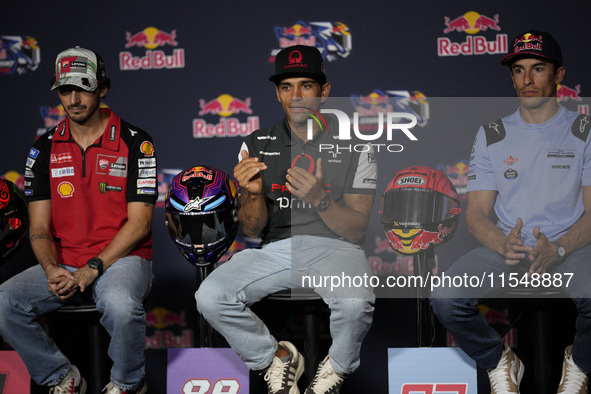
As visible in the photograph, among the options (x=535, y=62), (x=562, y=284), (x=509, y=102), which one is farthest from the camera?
(x=509, y=102)

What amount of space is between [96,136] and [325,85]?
36.6 inches

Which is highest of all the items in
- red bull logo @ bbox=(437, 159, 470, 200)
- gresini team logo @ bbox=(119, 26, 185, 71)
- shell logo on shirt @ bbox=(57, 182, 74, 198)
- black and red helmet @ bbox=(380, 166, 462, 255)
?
gresini team logo @ bbox=(119, 26, 185, 71)

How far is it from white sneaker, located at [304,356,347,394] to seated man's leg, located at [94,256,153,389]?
24.4 inches

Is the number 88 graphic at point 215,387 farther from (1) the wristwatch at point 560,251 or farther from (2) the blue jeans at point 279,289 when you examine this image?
(1) the wristwatch at point 560,251

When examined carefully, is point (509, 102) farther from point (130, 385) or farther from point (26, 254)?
point (26, 254)

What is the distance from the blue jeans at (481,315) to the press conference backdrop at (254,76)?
0.80m

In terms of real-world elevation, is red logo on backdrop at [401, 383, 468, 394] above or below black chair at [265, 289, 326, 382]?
below

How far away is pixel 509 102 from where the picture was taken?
127 inches

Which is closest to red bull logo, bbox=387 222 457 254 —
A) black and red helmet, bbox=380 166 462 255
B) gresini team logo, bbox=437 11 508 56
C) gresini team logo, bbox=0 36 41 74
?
black and red helmet, bbox=380 166 462 255

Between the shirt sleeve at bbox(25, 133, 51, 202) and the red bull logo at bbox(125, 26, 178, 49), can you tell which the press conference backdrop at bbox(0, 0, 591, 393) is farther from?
the shirt sleeve at bbox(25, 133, 51, 202)

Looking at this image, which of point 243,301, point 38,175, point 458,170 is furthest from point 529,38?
point 38,175

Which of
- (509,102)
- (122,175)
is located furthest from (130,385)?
(509,102)

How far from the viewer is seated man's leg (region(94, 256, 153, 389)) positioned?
7.55ft

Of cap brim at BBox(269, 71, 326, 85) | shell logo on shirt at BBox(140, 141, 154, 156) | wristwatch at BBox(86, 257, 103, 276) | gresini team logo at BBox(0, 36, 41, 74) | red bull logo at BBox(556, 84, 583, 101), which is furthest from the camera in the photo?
gresini team logo at BBox(0, 36, 41, 74)
